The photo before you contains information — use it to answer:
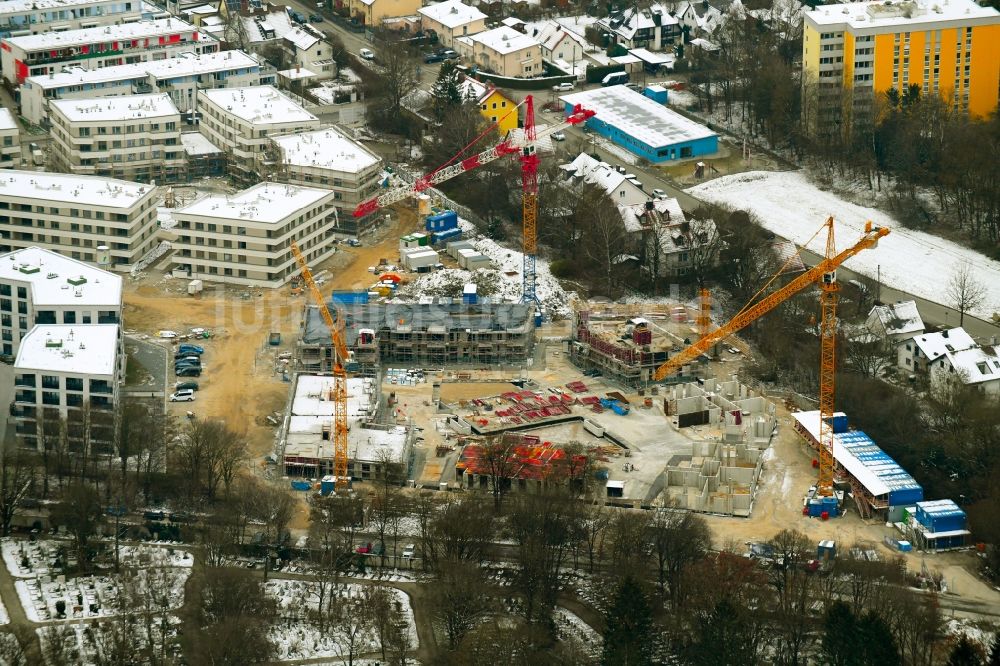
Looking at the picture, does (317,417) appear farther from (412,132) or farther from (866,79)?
(866,79)

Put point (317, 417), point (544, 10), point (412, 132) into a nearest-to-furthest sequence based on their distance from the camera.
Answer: point (317, 417) < point (412, 132) < point (544, 10)

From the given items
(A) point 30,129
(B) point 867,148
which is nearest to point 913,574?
(B) point 867,148

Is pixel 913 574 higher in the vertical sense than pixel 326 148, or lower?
lower

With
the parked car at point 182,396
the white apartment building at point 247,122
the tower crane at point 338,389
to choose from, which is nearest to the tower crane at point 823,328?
the tower crane at point 338,389

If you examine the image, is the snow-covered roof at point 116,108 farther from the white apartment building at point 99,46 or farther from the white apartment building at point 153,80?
the white apartment building at point 99,46

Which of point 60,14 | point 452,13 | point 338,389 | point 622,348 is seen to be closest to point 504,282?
point 622,348

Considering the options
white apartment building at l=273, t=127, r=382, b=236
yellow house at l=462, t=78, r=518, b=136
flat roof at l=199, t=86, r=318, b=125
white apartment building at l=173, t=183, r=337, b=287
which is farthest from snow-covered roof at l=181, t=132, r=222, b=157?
yellow house at l=462, t=78, r=518, b=136
